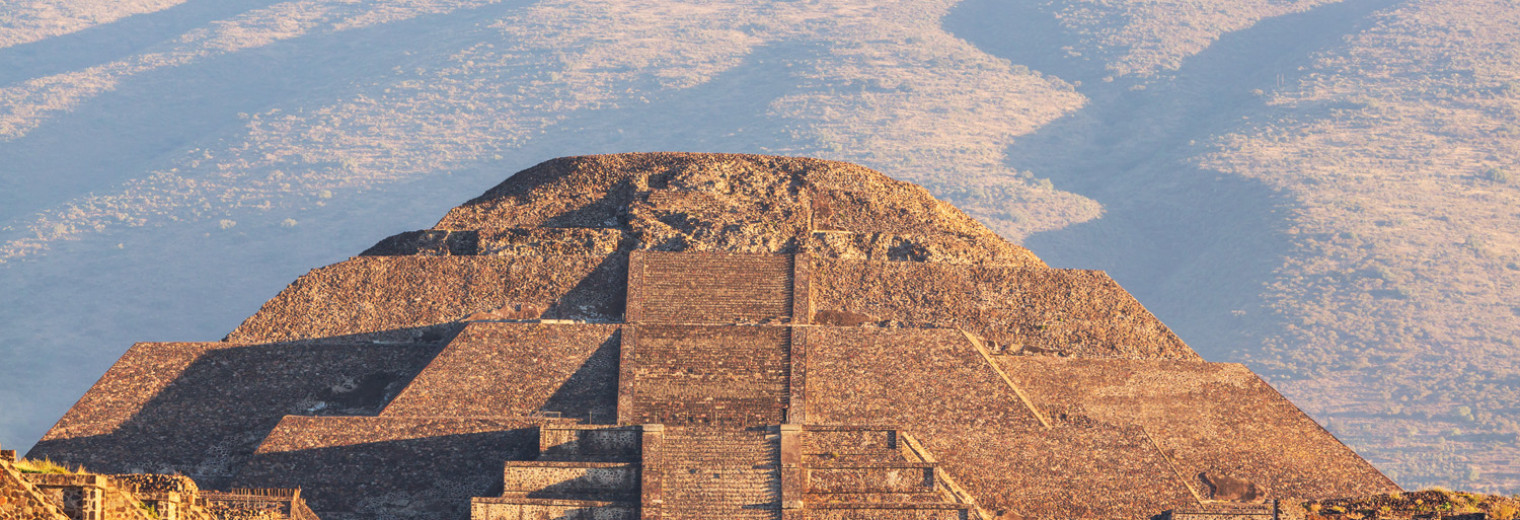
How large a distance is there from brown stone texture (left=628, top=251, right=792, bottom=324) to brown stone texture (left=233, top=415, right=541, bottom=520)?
628 centimetres

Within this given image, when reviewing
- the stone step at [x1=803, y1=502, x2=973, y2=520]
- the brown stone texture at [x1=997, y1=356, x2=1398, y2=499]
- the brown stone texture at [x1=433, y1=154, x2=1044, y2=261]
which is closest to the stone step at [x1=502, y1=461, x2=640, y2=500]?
the stone step at [x1=803, y1=502, x2=973, y2=520]

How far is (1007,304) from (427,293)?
51.1 ft

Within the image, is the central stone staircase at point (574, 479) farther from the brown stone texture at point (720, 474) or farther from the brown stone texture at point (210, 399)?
the brown stone texture at point (210, 399)

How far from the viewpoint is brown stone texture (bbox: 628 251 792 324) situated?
152 feet

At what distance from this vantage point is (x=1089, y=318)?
4869 centimetres

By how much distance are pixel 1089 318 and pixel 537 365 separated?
1508 cm

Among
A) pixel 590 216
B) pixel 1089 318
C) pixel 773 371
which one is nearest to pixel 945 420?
pixel 773 371

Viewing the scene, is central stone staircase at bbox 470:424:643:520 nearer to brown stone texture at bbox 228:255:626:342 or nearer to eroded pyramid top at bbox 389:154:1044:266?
brown stone texture at bbox 228:255:626:342

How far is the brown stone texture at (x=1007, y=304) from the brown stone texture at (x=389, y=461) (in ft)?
34.5

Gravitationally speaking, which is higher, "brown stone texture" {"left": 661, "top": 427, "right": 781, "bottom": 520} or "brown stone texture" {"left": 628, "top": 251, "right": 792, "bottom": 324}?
"brown stone texture" {"left": 628, "top": 251, "right": 792, "bottom": 324}

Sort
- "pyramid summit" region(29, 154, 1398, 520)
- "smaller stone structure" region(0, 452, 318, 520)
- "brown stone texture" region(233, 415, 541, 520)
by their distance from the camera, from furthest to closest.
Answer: "brown stone texture" region(233, 415, 541, 520) → "pyramid summit" region(29, 154, 1398, 520) → "smaller stone structure" region(0, 452, 318, 520)

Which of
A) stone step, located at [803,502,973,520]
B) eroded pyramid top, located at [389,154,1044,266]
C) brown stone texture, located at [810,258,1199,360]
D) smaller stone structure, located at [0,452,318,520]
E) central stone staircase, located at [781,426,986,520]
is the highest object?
eroded pyramid top, located at [389,154,1044,266]

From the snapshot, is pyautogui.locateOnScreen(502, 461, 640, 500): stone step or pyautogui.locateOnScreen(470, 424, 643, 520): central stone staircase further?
pyautogui.locateOnScreen(502, 461, 640, 500): stone step

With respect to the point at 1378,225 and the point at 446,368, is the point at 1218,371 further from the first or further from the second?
the point at 1378,225
